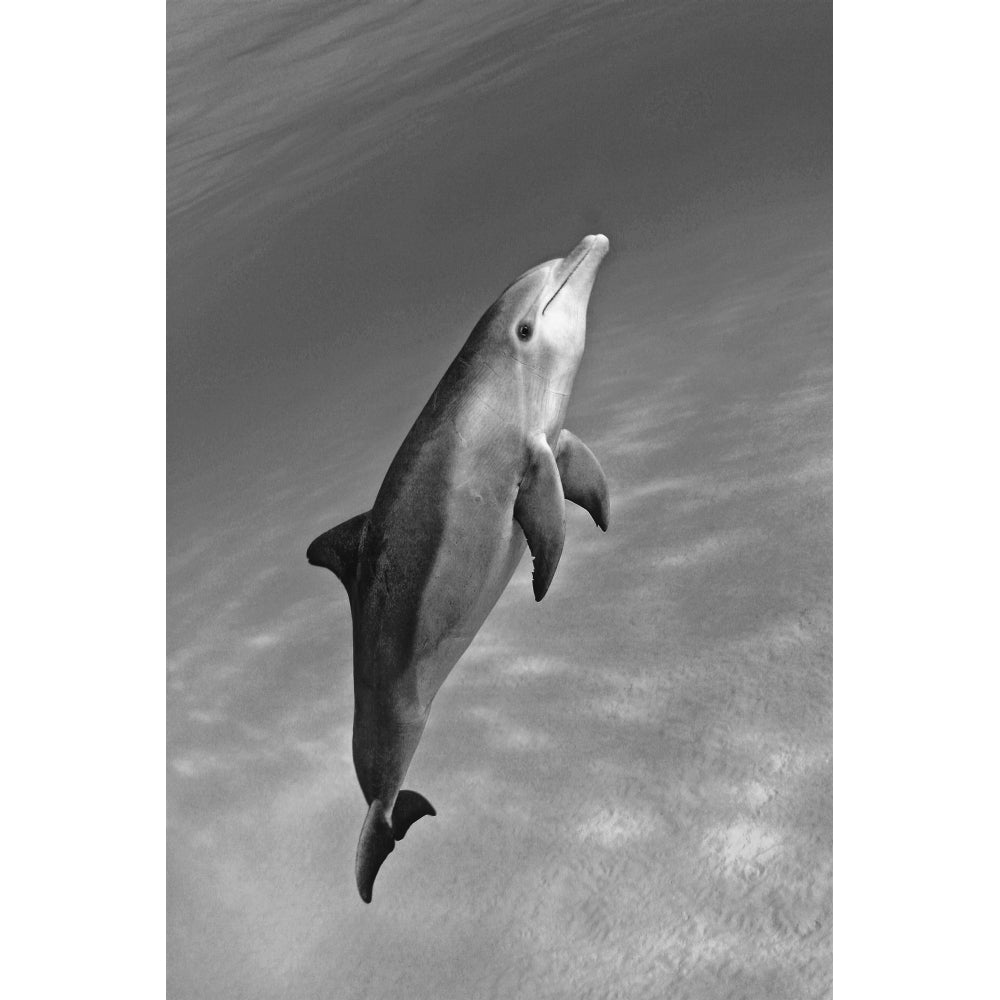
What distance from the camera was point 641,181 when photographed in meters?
5.33

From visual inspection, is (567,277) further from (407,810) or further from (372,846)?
(372,846)

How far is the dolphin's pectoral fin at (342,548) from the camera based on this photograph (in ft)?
18.0

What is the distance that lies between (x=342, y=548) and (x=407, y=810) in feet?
3.48

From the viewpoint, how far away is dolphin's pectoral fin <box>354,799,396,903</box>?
554 centimetres

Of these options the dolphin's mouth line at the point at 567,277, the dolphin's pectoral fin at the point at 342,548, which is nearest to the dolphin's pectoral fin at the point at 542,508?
the dolphin's mouth line at the point at 567,277

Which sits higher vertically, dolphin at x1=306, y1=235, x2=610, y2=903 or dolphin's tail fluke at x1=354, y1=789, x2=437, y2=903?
dolphin at x1=306, y1=235, x2=610, y2=903

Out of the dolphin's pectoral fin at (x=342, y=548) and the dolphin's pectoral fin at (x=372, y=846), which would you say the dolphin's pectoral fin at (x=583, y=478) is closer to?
the dolphin's pectoral fin at (x=342, y=548)

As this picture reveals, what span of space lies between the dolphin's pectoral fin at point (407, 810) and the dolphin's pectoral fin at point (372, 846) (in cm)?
4

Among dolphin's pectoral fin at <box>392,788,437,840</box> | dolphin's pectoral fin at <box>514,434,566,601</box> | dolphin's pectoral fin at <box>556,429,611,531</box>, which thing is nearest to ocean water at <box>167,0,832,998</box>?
dolphin's pectoral fin at <box>392,788,437,840</box>

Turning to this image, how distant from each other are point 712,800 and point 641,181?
2306mm

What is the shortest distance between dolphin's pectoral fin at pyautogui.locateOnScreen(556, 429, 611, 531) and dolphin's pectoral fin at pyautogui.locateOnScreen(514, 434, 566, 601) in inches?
6.1

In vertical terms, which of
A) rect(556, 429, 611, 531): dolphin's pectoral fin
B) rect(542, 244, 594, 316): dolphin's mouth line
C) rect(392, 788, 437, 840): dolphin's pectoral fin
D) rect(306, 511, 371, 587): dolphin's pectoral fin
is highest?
rect(542, 244, 594, 316): dolphin's mouth line

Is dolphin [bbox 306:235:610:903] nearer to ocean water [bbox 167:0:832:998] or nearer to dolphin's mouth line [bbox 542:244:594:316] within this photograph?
dolphin's mouth line [bbox 542:244:594:316]
